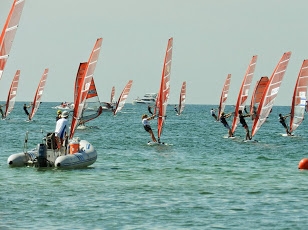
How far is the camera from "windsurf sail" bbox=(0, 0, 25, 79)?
15.5 metres

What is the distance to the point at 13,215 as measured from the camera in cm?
1798

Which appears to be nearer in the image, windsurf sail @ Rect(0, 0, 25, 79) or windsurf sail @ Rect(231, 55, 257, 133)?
windsurf sail @ Rect(0, 0, 25, 79)

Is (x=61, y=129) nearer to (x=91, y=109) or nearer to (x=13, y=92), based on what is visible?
(x=91, y=109)

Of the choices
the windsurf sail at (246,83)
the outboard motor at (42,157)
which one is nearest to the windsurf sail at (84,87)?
the outboard motor at (42,157)

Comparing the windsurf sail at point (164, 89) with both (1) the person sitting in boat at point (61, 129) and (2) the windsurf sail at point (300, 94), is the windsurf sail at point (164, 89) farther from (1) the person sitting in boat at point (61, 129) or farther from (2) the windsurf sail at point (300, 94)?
(1) the person sitting in boat at point (61, 129)

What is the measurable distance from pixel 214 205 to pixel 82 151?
8554 mm

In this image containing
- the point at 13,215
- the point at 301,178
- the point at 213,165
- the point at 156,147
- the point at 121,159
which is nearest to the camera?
the point at 13,215

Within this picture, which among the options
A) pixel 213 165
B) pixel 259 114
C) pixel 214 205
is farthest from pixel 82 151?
pixel 259 114

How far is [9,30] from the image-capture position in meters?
15.7

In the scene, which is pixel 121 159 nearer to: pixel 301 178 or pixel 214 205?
pixel 301 178

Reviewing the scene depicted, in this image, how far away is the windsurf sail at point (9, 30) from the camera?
15.5 metres

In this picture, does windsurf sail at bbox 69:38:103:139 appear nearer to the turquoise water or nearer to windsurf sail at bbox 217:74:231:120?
the turquoise water

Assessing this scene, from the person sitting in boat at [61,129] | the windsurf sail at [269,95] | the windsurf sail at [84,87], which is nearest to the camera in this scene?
the person sitting in boat at [61,129]

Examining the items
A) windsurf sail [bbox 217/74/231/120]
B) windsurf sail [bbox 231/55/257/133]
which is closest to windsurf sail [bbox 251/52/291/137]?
windsurf sail [bbox 231/55/257/133]
